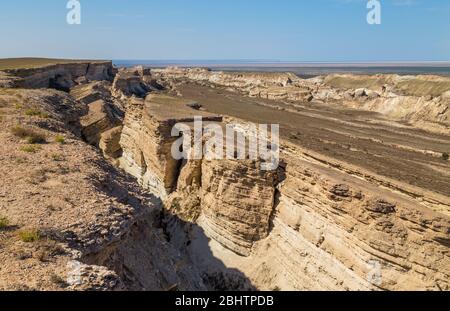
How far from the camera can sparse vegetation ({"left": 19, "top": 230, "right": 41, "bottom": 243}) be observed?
22.6 feet

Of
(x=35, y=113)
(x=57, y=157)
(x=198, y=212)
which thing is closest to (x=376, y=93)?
(x=198, y=212)

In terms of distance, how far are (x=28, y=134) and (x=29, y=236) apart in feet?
22.0

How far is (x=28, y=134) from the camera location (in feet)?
41.4

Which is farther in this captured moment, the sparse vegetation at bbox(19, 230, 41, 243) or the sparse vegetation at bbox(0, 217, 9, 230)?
the sparse vegetation at bbox(0, 217, 9, 230)

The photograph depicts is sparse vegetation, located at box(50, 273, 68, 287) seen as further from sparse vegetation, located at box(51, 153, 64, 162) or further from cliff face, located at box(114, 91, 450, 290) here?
cliff face, located at box(114, 91, 450, 290)

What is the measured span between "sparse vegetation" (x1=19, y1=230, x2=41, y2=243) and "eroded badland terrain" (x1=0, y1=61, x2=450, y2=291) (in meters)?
0.02

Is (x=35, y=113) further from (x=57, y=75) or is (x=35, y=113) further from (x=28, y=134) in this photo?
(x=57, y=75)

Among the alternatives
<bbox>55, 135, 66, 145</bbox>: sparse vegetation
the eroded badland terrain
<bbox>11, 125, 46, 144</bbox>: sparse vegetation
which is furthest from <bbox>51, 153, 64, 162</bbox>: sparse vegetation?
<bbox>11, 125, 46, 144</bbox>: sparse vegetation

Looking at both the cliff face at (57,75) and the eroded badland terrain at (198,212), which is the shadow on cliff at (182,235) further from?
the cliff face at (57,75)

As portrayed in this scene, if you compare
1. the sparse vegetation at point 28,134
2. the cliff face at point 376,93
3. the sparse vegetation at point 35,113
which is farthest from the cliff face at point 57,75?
the cliff face at point 376,93

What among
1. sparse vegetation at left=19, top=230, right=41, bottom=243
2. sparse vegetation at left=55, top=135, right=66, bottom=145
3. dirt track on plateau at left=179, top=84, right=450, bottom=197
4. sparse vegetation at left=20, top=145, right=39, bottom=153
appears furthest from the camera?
dirt track on plateau at left=179, top=84, right=450, bottom=197
